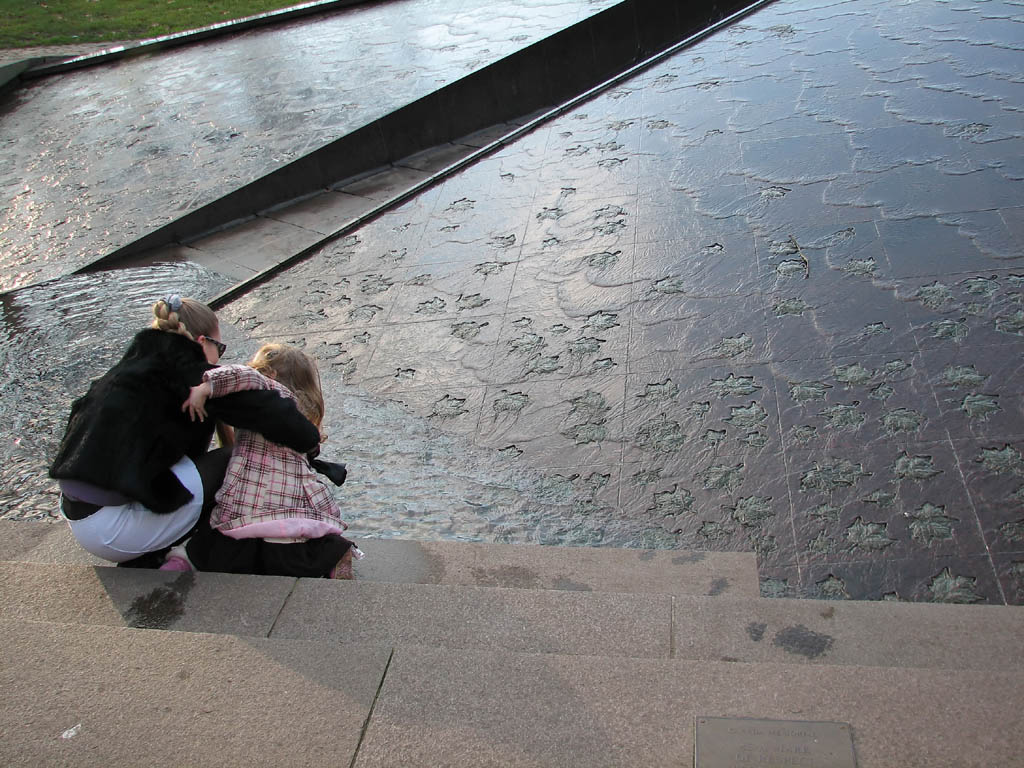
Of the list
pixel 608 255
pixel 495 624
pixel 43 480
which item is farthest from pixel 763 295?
pixel 43 480

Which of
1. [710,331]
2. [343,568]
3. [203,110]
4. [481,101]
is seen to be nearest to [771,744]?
[343,568]

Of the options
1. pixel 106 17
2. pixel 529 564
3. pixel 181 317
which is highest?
pixel 181 317

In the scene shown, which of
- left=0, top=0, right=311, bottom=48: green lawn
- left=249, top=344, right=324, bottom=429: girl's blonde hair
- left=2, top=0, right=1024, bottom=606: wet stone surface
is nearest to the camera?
left=249, top=344, right=324, bottom=429: girl's blonde hair

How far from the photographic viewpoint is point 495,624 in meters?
2.55

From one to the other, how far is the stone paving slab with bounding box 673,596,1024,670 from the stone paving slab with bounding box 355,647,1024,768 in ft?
0.75

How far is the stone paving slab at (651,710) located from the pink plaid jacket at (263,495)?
0.91m

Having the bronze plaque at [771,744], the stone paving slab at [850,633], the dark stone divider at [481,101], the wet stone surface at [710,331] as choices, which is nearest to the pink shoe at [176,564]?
the wet stone surface at [710,331]

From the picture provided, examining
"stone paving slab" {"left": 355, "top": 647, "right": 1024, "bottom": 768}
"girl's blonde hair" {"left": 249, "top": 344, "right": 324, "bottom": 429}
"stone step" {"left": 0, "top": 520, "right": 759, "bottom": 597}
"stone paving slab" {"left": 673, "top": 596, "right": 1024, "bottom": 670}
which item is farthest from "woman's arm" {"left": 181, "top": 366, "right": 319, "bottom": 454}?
"stone paving slab" {"left": 673, "top": 596, "right": 1024, "bottom": 670}

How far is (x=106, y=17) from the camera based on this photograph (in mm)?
14023

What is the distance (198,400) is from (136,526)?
47cm

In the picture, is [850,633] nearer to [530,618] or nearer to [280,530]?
[530,618]

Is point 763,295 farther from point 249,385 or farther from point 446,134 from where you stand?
point 446,134

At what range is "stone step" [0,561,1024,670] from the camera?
2.35 metres

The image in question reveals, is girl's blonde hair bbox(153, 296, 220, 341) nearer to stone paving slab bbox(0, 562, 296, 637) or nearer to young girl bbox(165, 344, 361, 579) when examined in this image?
young girl bbox(165, 344, 361, 579)
